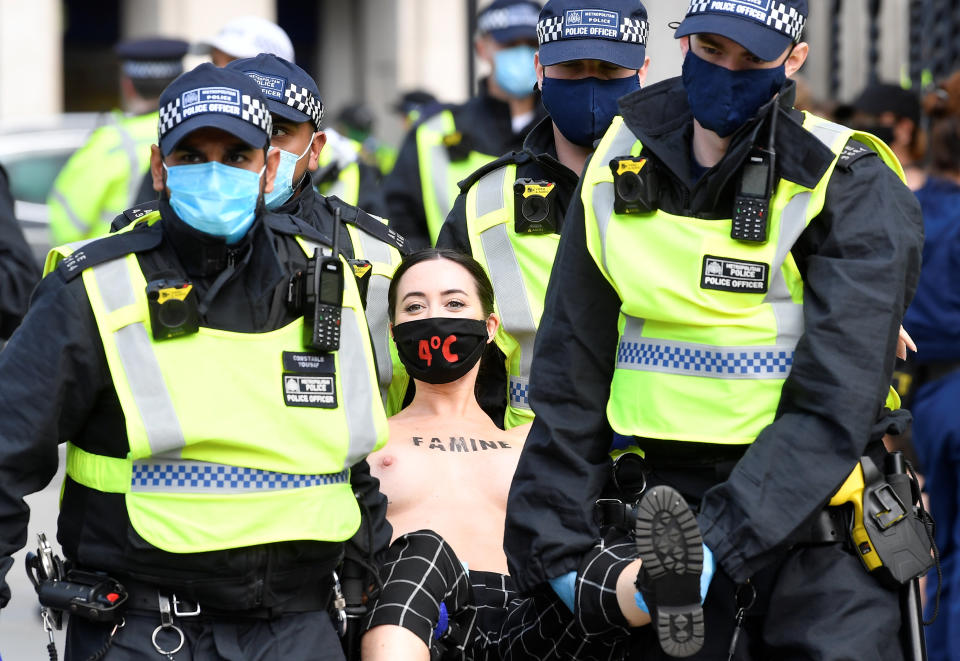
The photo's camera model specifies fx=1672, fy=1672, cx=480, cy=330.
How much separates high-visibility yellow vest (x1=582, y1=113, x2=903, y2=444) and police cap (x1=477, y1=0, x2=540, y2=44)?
4.09m

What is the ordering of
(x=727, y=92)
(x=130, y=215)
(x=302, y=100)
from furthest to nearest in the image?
(x=302, y=100) → (x=130, y=215) → (x=727, y=92)

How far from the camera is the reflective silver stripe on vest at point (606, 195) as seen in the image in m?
3.89

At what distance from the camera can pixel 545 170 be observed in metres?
5.43

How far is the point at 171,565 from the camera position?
3.91 metres

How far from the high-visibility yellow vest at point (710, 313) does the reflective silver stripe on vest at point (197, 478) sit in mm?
866

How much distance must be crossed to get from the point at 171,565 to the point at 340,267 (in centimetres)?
83

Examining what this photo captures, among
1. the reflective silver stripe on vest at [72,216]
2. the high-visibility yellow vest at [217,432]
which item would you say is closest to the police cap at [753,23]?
the high-visibility yellow vest at [217,432]

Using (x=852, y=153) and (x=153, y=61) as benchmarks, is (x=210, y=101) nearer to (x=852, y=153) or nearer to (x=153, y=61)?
(x=852, y=153)

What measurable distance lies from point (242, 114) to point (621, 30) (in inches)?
65.1

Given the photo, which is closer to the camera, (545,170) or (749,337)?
(749,337)

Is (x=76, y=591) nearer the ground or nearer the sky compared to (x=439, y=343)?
nearer the ground

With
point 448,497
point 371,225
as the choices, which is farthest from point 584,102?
point 448,497

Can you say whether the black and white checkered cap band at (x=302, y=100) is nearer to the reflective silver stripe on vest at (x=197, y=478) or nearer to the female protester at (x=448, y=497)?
the female protester at (x=448, y=497)


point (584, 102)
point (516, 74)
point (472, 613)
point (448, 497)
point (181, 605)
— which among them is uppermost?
point (584, 102)
